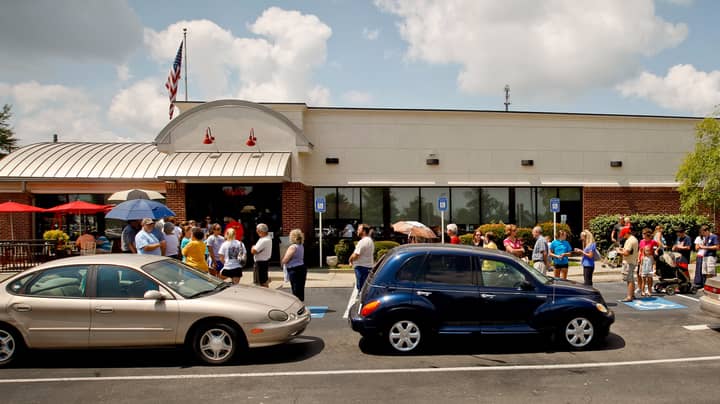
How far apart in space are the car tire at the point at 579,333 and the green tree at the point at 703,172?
14557mm

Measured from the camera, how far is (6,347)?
6.73 m

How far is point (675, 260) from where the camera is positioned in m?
12.0

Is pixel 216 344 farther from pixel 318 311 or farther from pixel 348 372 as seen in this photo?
pixel 318 311

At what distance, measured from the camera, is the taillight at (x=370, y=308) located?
7.09m

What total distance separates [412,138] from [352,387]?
1539cm

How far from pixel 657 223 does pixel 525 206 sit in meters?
4.81

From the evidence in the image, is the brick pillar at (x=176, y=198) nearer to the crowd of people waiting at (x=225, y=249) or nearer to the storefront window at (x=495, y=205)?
the crowd of people waiting at (x=225, y=249)

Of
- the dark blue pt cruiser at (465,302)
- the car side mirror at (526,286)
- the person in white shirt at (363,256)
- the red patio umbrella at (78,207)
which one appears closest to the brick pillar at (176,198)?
the red patio umbrella at (78,207)

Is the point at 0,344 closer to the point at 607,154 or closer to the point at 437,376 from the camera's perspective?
the point at 437,376

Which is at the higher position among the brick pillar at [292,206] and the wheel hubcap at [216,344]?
the brick pillar at [292,206]

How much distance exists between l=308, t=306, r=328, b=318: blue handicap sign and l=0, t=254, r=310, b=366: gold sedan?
320 cm

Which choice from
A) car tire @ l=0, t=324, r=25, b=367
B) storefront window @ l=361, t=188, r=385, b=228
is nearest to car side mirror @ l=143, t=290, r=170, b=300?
car tire @ l=0, t=324, r=25, b=367

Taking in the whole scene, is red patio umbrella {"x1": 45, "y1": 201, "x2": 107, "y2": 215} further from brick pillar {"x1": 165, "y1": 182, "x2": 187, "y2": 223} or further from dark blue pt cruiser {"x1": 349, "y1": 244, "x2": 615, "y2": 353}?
dark blue pt cruiser {"x1": 349, "y1": 244, "x2": 615, "y2": 353}

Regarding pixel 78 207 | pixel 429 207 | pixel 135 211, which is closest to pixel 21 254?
pixel 78 207
